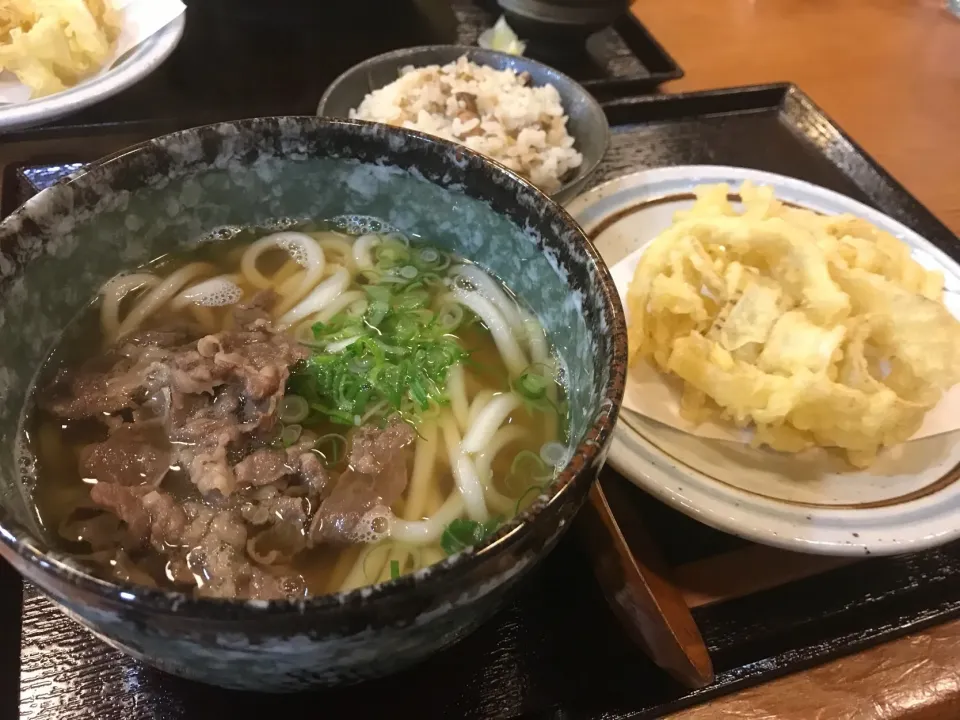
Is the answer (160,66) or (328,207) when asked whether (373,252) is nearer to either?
(328,207)

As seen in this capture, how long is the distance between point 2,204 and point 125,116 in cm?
57

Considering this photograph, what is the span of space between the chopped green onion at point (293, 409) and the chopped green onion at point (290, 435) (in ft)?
0.04

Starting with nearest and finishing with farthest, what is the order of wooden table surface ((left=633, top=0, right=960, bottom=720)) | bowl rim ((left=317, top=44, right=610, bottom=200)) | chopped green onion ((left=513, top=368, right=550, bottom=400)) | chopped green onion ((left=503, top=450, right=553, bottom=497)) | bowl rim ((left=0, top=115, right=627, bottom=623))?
1. bowl rim ((left=0, top=115, right=627, bottom=623))
2. chopped green onion ((left=503, top=450, right=553, bottom=497))
3. chopped green onion ((left=513, top=368, right=550, bottom=400))
4. bowl rim ((left=317, top=44, right=610, bottom=200))
5. wooden table surface ((left=633, top=0, right=960, bottom=720))

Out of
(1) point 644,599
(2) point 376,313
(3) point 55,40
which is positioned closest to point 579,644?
(1) point 644,599

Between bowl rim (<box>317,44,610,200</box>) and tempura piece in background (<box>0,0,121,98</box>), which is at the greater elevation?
tempura piece in background (<box>0,0,121,98</box>)

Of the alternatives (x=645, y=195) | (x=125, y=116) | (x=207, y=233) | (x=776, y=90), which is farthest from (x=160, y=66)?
(x=776, y=90)

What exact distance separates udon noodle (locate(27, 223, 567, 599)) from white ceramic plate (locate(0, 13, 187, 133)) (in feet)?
2.74

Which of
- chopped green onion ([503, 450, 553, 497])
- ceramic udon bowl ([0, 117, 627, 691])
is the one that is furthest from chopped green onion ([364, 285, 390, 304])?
chopped green onion ([503, 450, 553, 497])

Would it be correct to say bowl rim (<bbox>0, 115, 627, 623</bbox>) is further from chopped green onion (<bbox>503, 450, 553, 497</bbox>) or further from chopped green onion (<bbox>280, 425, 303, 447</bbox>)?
chopped green onion (<bbox>280, 425, 303, 447</bbox>)

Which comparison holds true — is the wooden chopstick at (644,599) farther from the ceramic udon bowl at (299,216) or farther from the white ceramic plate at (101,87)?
the white ceramic plate at (101,87)

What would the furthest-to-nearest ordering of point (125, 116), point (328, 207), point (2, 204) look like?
point (125, 116) → point (2, 204) → point (328, 207)

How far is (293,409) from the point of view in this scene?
45.9 inches

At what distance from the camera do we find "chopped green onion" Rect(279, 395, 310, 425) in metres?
1.16

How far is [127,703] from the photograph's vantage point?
99cm
